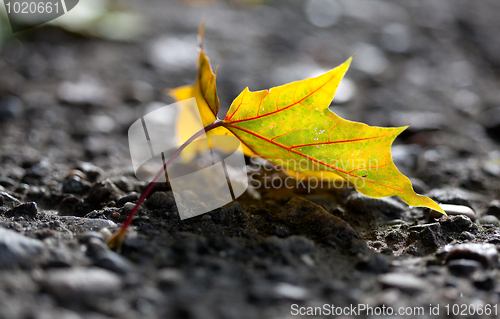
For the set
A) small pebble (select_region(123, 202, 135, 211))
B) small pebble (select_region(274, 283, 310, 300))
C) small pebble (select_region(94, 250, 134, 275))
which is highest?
small pebble (select_region(94, 250, 134, 275))

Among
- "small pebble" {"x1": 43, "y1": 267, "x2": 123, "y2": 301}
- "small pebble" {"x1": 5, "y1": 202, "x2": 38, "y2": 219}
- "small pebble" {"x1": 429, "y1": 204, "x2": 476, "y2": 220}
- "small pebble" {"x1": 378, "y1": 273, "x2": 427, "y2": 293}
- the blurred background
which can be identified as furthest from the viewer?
the blurred background

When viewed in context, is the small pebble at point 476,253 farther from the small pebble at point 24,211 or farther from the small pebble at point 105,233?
the small pebble at point 24,211

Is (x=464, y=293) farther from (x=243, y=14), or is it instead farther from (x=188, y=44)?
(x=243, y=14)

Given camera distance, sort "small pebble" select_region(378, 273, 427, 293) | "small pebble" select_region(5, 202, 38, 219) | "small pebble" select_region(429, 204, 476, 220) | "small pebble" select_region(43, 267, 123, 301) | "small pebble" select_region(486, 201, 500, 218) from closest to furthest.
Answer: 1. "small pebble" select_region(43, 267, 123, 301)
2. "small pebble" select_region(378, 273, 427, 293)
3. "small pebble" select_region(5, 202, 38, 219)
4. "small pebble" select_region(429, 204, 476, 220)
5. "small pebble" select_region(486, 201, 500, 218)

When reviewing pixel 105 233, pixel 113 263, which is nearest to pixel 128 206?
pixel 105 233

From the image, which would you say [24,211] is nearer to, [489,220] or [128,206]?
[128,206]

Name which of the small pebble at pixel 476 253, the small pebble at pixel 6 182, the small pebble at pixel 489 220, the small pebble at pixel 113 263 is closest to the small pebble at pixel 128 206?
the small pebble at pixel 113 263

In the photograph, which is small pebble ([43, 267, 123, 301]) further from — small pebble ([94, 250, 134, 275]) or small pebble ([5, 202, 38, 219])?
small pebble ([5, 202, 38, 219])

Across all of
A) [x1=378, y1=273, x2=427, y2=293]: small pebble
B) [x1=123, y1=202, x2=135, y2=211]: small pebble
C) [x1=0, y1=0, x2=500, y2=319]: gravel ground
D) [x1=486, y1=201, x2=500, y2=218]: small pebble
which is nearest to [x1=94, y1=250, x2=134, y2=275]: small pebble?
[x1=0, y1=0, x2=500, y2=319]: gravel ground
